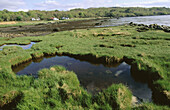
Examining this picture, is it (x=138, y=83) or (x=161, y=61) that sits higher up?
(x=161, y=61)

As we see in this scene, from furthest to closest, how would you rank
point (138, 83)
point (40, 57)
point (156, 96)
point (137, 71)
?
1. point (40, 57)
2. point (137, 71)
3. point (138, 83)
4. point (156, 96)

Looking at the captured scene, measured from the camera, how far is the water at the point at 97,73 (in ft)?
34.2

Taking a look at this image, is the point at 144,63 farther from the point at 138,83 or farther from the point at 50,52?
the point at 50,52

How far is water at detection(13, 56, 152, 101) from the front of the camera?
34.2ft

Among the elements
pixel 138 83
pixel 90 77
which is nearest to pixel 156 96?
pixel 138 83

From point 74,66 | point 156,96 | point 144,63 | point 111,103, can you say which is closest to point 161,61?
point 144,63

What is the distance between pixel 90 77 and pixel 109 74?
8.20 feet

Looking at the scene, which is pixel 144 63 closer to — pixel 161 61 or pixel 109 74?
pixel 161 61

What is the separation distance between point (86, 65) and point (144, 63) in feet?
26.2

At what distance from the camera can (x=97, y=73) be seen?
14.0 metres

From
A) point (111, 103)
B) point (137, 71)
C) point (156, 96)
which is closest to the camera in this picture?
point (111, 103)

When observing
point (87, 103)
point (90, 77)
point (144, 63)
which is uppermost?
point (144, 63)

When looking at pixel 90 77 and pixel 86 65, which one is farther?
pixel 86 65

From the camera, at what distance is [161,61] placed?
13.8m
